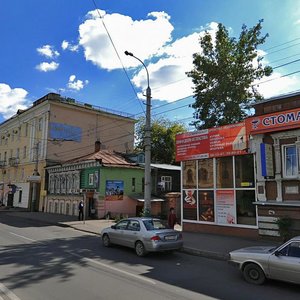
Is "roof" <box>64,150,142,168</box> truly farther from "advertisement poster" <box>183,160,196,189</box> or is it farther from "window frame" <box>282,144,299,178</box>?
"window frame" <box>282,144,299,178</box>

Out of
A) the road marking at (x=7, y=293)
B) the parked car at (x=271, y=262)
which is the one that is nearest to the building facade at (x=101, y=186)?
the parked car at (x=271, y=262)

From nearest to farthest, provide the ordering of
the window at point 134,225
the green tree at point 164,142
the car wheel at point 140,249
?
the car wheel at point 140,249
the window at point 134,225
the green tree at point 164,142

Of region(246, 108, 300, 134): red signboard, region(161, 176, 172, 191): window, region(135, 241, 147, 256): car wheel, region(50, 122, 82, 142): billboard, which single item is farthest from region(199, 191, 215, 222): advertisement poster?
region(50, 122, 82, 142): billboard

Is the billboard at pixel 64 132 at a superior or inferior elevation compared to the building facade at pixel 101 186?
superior

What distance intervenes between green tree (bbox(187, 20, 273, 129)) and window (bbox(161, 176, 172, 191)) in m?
6.11

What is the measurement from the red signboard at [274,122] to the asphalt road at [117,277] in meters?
6.55

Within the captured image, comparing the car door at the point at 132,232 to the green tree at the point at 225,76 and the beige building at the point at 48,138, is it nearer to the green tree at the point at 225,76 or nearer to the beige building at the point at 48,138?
the green tree at the point at 225,76

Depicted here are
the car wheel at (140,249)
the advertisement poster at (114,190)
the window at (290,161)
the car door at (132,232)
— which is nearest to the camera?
the car wheel at (140,249)

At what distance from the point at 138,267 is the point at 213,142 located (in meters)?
9.68

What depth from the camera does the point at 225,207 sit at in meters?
17.4

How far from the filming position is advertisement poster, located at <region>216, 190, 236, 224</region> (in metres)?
17.0

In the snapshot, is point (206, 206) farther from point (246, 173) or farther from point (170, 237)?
point (170, 237)

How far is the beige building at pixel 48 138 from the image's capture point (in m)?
40.1

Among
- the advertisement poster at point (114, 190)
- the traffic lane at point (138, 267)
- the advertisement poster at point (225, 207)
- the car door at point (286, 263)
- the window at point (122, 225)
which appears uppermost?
the advertisement poster at point (114, 190)
